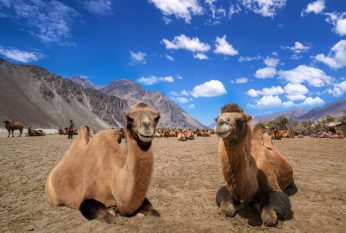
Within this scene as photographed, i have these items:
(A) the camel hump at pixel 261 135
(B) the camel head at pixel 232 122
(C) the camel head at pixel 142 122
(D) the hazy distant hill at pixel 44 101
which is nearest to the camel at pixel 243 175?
(B) the camel head at pixel 232 122

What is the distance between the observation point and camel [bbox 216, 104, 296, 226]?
14.9ft

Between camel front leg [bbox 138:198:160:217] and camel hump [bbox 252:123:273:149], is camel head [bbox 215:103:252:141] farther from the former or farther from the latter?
camel hump [bbox 252:123:273:149]

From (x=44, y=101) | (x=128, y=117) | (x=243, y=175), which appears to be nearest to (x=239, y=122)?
(x=243, y=175)

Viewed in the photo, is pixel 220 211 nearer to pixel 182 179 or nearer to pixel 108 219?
pixel 108 219

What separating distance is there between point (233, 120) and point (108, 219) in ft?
8.25

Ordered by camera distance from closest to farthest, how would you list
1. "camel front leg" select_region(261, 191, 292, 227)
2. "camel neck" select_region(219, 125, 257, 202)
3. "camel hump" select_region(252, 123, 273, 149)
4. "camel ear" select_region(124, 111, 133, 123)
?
1. "camel ear" select_region(124, 111, 133, 123)
2. "camel neck" select_region(219, 125, 257, 202)
3. "camel front leg" select_region(261, 191, 292, 227)
4. "camel hump" select_region(252, 123, 273, 149)

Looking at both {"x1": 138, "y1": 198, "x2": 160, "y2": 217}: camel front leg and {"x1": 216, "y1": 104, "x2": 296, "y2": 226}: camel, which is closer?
{"x1": 216, "y1": 104, "x2": 296, "y2": 226}: camel

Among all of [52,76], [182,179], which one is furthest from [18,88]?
[182,179]

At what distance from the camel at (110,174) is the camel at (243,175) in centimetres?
117

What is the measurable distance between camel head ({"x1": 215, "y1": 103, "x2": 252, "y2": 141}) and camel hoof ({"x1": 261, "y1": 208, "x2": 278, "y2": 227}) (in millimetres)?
1453

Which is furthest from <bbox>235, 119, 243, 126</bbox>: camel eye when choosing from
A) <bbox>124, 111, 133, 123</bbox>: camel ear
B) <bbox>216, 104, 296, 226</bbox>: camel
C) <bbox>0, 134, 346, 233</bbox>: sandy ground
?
<bbox>0, 134, 346, 233</bbox>: sandy ground

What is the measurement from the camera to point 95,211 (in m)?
4.80

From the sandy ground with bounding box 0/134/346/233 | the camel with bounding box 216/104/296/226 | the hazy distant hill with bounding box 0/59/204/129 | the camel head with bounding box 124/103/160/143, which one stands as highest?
the hazy distant hill with bounding box 0/59/204/129

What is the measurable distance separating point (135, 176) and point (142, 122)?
2.76 feet
